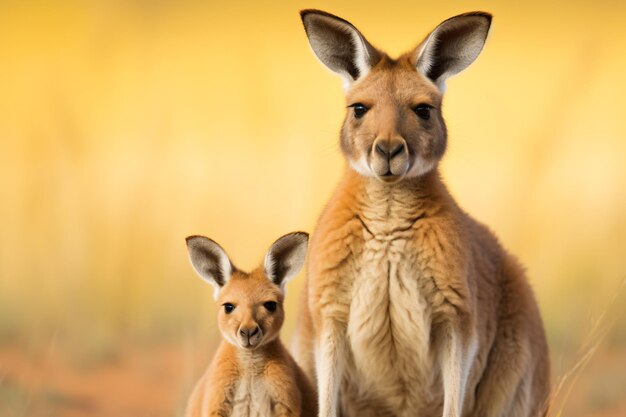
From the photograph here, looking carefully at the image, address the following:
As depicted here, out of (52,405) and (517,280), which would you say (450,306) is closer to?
(517,280)

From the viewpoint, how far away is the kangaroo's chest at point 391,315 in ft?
17.9

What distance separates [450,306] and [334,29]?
3.65ft

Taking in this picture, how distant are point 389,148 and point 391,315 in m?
0.67

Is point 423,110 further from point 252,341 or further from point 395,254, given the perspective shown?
point 252,341

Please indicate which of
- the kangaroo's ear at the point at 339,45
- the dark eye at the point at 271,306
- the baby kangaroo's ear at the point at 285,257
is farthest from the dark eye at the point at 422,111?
the dark eye at the point at 271,306

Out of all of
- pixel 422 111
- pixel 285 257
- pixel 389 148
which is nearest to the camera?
pixel 389 148

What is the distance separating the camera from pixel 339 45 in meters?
5.59

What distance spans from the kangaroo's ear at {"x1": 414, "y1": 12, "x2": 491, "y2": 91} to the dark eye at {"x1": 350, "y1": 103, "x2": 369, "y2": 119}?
0.89 ft

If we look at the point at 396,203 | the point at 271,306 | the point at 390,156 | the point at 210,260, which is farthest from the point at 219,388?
the point at 390,156

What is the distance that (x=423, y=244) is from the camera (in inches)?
216

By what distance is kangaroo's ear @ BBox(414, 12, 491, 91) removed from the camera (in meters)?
5.50

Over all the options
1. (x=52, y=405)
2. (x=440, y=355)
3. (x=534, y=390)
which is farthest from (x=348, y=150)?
(x=52, y=405)

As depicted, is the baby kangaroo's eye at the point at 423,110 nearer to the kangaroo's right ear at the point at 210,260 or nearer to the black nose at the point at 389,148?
the black nose at the point at 389,148

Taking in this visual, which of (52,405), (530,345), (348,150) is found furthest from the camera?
(52,405)
